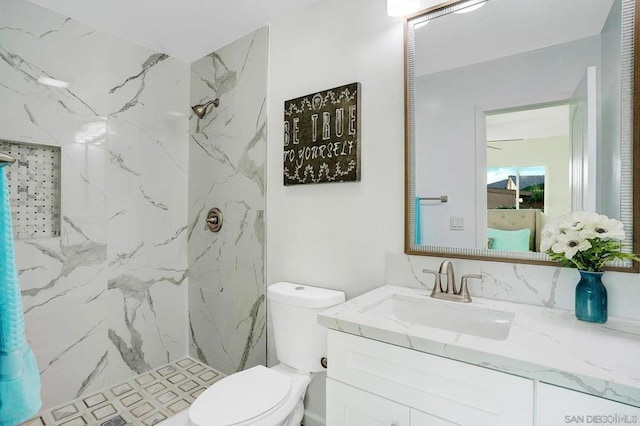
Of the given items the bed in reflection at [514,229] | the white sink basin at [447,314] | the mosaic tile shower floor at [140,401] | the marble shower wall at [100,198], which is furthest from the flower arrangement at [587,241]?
the marble shower wall at [100,198]

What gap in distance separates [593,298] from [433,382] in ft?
1.89

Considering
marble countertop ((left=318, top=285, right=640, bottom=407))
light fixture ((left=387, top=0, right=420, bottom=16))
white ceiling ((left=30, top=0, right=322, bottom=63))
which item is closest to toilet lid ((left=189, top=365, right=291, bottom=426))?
marble countertop ((left=318, top=285, right=640, bottom=407))

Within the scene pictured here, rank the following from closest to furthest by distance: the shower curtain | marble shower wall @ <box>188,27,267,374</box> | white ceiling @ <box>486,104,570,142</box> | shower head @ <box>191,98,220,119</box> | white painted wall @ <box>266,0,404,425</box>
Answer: the shower curtain
white ceiling @ <box>486,104,570,142</box>
white painted wall @ <box>266,0,404,425</box>
marble shower wall @ <box>188,27,267,374</box>
shower head @ <box>191,98,220,119</box>

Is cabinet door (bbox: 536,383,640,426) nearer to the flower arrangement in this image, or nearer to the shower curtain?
the flower arrangement

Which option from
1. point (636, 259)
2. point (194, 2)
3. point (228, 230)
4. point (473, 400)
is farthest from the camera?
point (228, 230)

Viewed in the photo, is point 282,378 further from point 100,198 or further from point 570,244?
point 100,198

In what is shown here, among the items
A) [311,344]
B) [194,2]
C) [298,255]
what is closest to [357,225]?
[298,255]

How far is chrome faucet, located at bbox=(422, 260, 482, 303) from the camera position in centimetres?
130

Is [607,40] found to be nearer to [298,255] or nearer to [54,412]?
[298,255]

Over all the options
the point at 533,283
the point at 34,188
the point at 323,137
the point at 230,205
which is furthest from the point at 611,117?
the point at 34,188

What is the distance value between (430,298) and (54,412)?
220 centimetres

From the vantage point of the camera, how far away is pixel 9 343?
0.71m

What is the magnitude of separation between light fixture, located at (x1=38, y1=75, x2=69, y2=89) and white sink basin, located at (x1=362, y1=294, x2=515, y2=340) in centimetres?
219

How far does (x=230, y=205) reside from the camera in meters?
2.31
